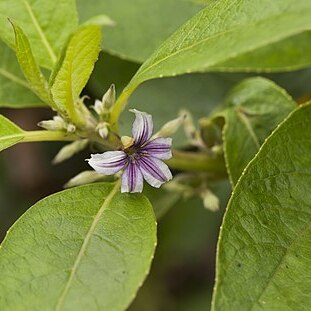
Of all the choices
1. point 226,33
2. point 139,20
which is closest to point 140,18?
point 139,20

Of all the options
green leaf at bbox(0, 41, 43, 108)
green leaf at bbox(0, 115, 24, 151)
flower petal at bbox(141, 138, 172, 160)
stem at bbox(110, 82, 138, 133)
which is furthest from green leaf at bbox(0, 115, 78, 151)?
green leaf at bbox(0, 41, 43, 108)

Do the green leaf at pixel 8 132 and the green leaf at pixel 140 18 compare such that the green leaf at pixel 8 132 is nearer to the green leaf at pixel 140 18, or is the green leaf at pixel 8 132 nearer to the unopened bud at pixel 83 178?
the unopened bud at pixel 83 178

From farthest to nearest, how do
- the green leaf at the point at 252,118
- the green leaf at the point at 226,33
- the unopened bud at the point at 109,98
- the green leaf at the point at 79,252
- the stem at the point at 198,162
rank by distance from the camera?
the stem at the point at 198,162 < the green leaf at the point at 252,118 < the unopened bud at the point at 109,98 < the green leaf at the point at 79,252 < the green leaf at the point at 226,33

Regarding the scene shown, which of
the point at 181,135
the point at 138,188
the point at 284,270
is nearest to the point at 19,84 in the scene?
the point at 181,135

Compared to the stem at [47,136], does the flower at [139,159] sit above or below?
below

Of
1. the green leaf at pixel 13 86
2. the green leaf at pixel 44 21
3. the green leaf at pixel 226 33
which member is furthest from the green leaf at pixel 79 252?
the green leaf at pixel 13 86

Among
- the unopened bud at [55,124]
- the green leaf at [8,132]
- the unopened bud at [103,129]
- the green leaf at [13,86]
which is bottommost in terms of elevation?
the unopened bud at [103,129]

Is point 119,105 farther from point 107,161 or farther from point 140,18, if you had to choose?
point 140,18
